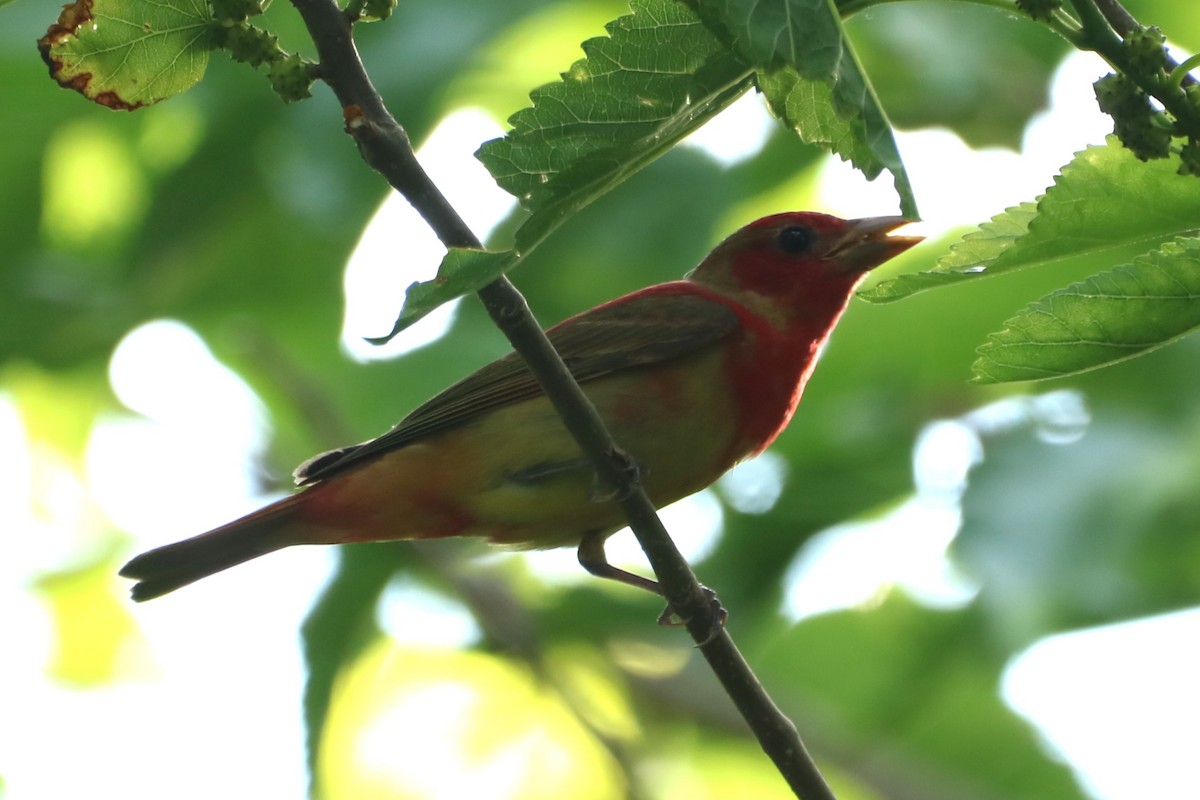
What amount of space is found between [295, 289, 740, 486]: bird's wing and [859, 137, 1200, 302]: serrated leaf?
262 cm

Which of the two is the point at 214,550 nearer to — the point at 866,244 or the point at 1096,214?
the point at 866,244

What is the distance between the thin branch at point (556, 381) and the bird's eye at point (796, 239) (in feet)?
6.15

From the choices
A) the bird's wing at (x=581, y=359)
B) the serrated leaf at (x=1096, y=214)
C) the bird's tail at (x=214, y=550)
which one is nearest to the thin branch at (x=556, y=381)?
the serrated leaf at (x=1096, y=214)

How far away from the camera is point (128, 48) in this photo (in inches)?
75.4

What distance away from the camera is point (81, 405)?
23.2 ft

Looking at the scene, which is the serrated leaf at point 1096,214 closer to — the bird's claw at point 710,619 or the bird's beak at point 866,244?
the bird's claw at point 710,619

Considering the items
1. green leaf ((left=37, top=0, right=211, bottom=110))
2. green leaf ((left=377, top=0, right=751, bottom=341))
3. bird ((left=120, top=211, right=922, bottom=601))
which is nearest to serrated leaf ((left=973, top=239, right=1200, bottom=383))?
green leaf ((left=377, top=0, right=751, bottom=341))

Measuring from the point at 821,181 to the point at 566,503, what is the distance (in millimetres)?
3304

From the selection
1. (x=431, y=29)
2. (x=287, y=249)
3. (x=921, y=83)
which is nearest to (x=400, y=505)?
(x=431, y=29)

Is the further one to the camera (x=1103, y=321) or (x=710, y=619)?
(x=710, y=619)

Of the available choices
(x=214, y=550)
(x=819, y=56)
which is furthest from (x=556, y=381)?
(x=214, y=550)

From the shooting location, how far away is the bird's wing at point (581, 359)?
14.7ft

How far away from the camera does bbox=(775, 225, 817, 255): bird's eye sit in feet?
16.5

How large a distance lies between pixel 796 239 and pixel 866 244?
Result: 29cm
